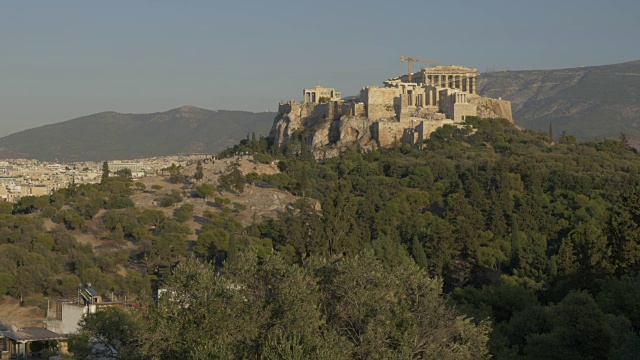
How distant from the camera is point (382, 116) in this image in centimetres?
9281

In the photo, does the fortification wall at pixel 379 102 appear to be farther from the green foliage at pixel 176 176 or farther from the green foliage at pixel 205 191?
the green foliage at pixel 205 191

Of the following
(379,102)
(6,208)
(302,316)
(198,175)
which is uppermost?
(379,102)

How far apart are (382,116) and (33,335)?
61974 millimetres

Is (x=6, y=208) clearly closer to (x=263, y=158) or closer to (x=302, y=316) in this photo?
(x=263, y=158)

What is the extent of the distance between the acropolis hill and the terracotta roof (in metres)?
56.8

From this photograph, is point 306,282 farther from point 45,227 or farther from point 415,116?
point 415,116

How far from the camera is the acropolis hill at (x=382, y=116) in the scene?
90.9 metres

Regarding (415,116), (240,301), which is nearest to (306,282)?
(240,301)

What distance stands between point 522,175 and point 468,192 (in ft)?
17.4

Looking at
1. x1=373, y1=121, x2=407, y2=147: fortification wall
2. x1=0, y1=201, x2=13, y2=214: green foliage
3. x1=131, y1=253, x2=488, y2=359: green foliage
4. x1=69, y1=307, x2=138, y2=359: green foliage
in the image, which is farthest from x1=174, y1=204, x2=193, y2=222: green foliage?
x1=131, y1=253, x2=488, y2=359: green foliage

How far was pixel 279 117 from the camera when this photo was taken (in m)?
102

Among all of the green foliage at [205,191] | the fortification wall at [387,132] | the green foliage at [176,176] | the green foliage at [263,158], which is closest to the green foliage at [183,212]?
the green foliage at [205,191]

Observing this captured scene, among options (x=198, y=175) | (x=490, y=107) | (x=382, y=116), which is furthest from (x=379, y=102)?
(x=198, y=175)

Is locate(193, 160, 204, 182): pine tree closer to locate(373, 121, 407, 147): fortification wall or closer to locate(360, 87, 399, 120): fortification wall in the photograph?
locate(373, 121, 407, 147): fortification wall
